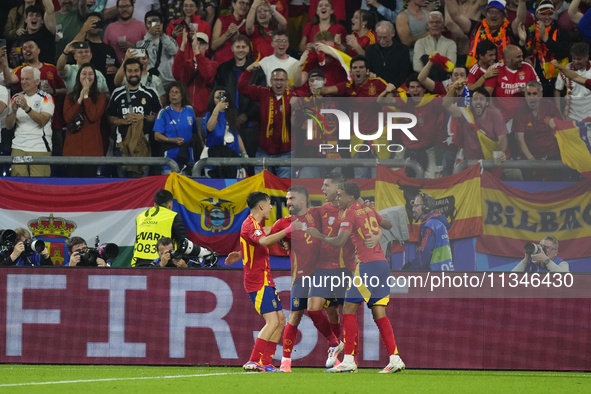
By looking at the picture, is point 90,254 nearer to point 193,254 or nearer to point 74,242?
point 74,242

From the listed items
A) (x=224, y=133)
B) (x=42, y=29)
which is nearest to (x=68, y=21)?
(x=42, y=29)

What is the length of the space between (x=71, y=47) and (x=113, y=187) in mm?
2786

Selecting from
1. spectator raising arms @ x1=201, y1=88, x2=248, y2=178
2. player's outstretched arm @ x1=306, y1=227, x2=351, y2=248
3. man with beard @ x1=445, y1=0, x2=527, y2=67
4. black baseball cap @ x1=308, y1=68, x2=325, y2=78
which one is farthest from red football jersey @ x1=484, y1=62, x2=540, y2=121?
player's outstretched arm @ x1=306, y1=227, x2=351, y2=248

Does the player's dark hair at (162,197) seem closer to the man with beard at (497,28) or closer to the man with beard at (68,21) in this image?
the man with beard at (68,21)

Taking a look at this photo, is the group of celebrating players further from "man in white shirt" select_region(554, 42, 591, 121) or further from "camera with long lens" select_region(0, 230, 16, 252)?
"man in white shirt" select_region(554, 42, 591, 121)

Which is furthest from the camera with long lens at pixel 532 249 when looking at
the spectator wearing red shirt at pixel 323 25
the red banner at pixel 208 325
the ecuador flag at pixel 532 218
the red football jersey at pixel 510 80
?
the spectator wearing red shirt at pixel 323 25

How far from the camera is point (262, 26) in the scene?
41.3 ft

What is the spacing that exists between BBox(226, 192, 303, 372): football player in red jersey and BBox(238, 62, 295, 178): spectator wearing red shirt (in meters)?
3.16

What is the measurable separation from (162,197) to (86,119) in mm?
2364

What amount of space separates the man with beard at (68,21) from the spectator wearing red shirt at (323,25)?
135 inches

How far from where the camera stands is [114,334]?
9578mm

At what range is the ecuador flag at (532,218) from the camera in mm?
9508

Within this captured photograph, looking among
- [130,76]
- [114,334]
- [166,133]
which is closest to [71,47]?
[130,76]

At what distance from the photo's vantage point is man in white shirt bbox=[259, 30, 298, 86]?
1191 centimetres
